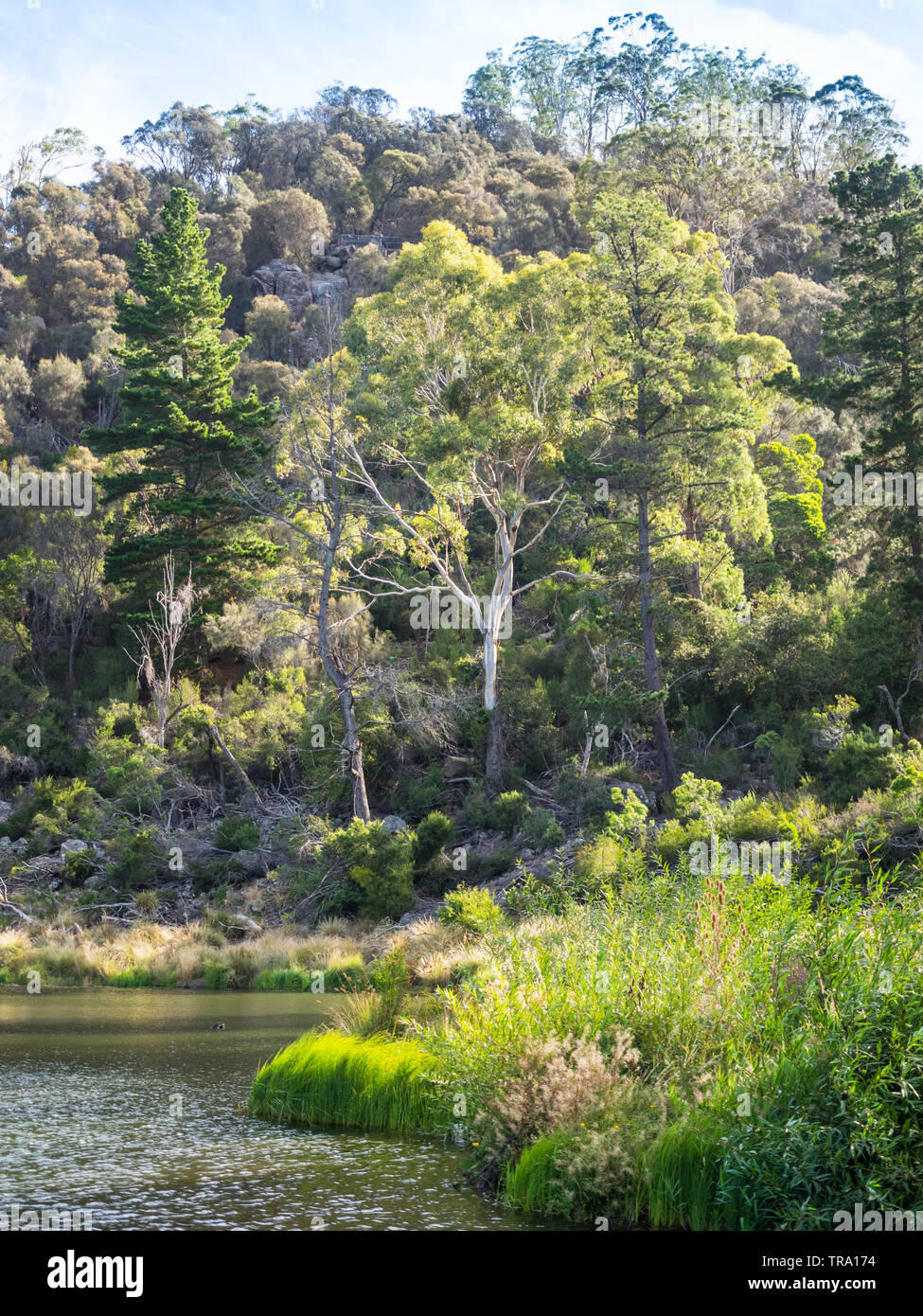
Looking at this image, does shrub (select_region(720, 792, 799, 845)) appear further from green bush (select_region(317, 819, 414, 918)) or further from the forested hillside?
green bush (select_region(317, 819, 414, 918))

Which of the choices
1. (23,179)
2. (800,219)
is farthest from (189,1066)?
(23,179)

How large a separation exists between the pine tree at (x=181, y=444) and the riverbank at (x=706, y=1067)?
30.6 metres

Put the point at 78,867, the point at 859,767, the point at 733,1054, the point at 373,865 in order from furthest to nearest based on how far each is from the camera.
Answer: the point at 78,867
the point at 373,865
the point at 859,767
the point at 733,1054

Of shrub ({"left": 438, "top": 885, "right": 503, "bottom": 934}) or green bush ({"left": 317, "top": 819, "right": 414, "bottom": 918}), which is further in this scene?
green bush ({"left": 317, "top": 819, "right": 414, "bottom": 918})

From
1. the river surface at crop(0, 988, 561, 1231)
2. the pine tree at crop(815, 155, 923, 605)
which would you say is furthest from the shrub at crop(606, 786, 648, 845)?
the river surface at crop(0, 988, 561, 1231)

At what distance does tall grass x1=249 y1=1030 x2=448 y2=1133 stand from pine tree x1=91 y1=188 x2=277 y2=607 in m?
28.6

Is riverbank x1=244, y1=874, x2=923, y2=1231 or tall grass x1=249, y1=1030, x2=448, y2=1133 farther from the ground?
riverbank x1=244, y1=874, x2=923, y2=1231

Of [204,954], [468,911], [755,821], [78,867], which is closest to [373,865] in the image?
[204,954]

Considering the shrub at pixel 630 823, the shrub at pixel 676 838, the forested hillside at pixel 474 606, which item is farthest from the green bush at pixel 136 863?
the shrub at pixel 676 838

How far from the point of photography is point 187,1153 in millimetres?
9430

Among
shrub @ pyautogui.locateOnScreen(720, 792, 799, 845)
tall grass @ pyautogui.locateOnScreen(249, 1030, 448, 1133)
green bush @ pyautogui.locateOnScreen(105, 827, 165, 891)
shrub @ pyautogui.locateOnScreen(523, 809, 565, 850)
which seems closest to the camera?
tall grass @ pyautogui.locateOnScreen(249, 1030, 448, 1133)

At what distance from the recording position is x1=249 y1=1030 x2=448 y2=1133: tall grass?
35.4 ft

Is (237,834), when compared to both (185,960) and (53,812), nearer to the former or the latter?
(53,812)

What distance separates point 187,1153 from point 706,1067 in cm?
413
